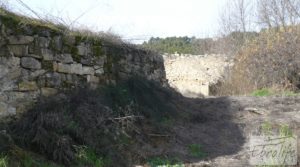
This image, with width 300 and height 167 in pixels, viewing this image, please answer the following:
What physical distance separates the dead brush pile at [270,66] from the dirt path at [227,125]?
4602mm

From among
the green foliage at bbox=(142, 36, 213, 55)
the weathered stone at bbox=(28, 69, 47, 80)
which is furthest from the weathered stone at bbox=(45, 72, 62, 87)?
the green foliage at bbox=(142, 36, 213, 55)

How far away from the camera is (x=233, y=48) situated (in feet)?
73.3

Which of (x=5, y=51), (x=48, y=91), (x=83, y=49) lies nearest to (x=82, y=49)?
(x=83, y=49)

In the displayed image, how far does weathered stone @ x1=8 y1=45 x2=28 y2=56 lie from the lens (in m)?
5.63

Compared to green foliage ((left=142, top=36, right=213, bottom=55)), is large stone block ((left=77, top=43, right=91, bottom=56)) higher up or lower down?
lower down

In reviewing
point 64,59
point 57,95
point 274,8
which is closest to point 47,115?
point 57,95

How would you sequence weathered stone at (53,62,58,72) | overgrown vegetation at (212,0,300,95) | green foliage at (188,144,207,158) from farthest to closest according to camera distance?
overgrown vegetation at (212,0,300,95), green foliage at (188,144,207,158), weathered stone at (53,62,58,72)

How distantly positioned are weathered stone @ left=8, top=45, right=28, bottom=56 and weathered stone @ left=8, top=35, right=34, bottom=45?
0.17 ft

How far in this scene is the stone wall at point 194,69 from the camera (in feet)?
58.1

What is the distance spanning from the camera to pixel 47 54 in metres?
6.12

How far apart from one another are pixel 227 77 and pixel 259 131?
9.19m

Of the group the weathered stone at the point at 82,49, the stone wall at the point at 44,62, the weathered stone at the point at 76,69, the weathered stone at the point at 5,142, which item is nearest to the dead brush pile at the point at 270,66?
the stone wall at the point at 44,62

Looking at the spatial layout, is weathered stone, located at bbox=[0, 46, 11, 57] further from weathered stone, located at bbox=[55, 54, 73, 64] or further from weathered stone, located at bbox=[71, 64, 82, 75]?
weathered stone, located at bbox=[71, 64, 82, 75]

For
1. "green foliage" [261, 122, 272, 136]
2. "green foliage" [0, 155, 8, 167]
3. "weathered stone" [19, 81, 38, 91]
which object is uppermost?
"weathered stone" [19, 81, 38, 91]
